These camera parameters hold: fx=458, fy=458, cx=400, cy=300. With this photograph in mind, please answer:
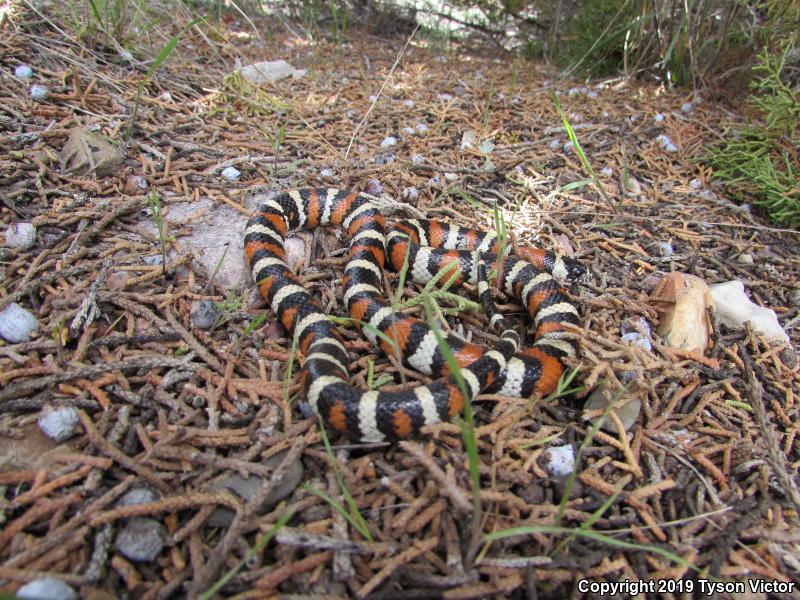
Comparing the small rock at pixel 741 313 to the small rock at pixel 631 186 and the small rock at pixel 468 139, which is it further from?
the small rock at pixel 468 139

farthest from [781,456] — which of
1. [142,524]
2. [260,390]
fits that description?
[142,524]

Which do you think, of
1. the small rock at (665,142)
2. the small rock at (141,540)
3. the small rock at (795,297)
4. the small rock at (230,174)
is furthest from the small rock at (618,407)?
the small rock at (665,142)

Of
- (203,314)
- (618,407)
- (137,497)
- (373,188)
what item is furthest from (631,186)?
(137,497)

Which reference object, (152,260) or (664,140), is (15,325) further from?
(664,140)

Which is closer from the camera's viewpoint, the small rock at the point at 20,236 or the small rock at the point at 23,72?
the small rock at the point at 20,236

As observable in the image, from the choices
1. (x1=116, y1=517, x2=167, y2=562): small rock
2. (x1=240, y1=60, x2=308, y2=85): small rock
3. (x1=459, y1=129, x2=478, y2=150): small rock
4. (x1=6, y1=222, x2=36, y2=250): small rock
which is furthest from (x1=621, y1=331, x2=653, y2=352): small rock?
(x1=240, y1=60, x2=308, y2=85): small rock

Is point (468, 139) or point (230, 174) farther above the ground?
point (468, 139)
